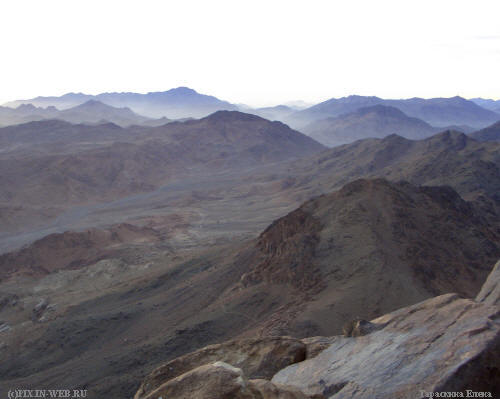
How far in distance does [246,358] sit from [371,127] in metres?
178

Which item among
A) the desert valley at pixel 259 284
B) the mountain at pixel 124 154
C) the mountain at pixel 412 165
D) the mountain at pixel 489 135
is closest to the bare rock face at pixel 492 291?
the desert valley at pixel 259 284

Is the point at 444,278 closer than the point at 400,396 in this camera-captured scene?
No

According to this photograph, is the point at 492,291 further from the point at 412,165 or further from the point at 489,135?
the point at 489,135

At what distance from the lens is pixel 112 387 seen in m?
16.4

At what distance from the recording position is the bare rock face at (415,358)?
641 cm

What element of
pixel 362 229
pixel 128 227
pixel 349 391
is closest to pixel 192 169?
pixel 128 227

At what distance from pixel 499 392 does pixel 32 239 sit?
49368 mm

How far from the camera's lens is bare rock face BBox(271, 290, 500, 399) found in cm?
641

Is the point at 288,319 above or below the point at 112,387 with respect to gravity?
above

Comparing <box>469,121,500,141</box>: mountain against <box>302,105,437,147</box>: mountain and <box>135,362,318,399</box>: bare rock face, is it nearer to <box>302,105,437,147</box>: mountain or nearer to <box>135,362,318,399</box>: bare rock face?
<box>302,105,437,147</box>: mountain

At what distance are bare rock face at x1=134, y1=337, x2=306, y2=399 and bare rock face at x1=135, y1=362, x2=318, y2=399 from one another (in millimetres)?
1897

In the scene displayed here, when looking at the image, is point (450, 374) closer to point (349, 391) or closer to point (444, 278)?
point (349, 391)

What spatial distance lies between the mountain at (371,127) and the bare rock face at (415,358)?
155160mm

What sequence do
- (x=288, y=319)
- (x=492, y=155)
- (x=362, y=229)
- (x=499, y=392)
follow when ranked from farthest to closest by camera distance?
(x=492, y=155), (x=362, y=229), (x=288, y=319), (x=499, y=392)
